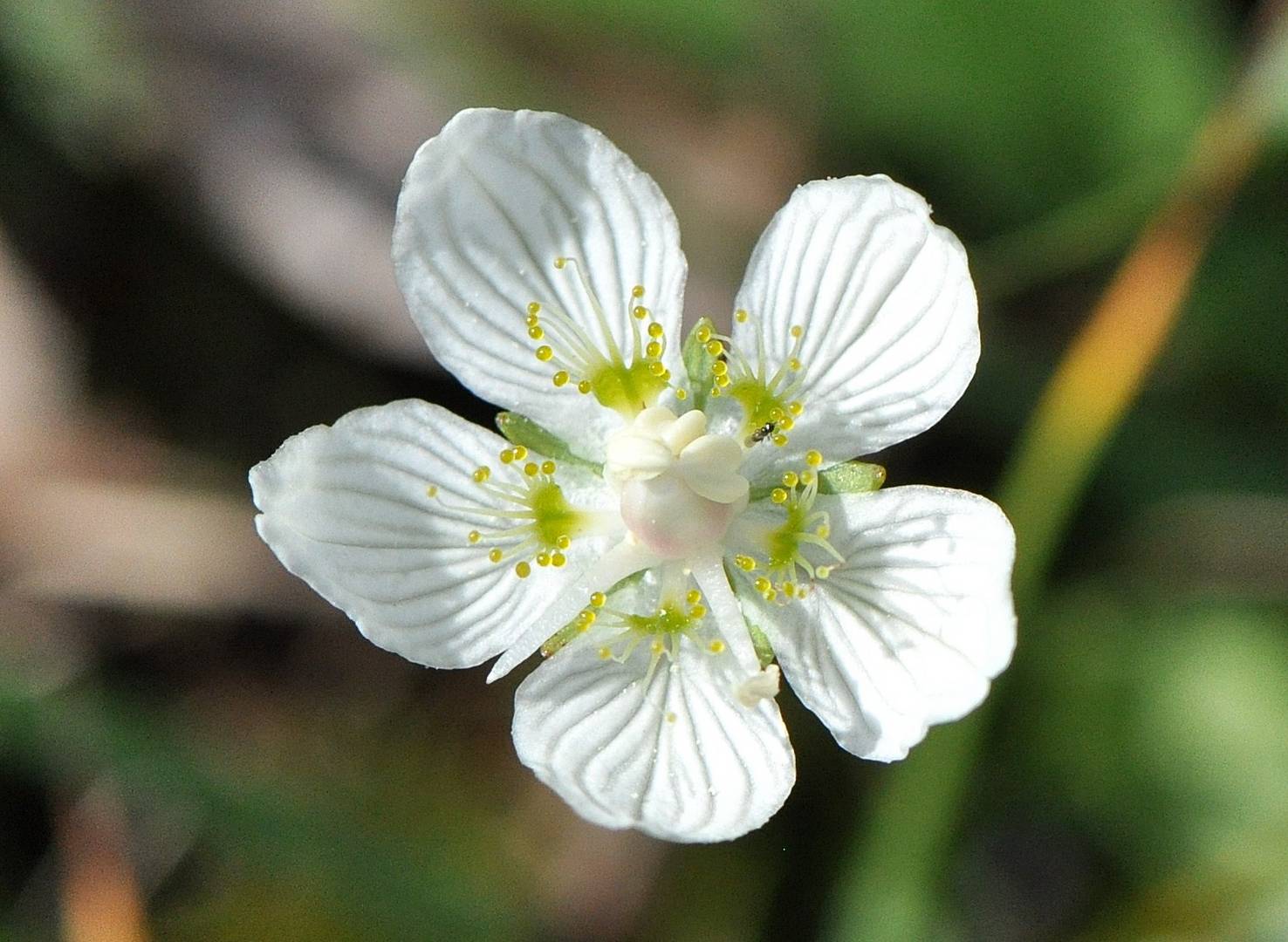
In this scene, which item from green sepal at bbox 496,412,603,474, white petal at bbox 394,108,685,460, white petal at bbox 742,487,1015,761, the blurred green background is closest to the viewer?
white petal at bbox 742,487,1015,761

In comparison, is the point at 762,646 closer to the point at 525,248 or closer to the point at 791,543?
the point at 791,543

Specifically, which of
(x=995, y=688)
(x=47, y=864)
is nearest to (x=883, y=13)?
(x=995, y=688)

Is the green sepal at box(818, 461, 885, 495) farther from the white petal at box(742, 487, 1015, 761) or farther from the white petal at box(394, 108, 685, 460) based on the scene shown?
the white petal at box(394, 108, 685, 460)

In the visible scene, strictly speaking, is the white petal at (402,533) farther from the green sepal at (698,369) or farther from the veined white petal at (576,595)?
the green sepal at (698,369)

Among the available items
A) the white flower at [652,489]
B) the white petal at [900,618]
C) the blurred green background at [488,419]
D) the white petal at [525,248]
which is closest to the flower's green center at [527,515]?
the white flower at [652,489]

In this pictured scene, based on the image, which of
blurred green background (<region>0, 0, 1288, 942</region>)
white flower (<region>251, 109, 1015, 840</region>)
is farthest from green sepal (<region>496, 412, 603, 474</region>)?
blurred green background (<region>0, 0, 1288, 942</region>)

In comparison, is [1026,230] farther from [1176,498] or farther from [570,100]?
[570,100]

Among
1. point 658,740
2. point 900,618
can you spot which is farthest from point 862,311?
point 658,740
